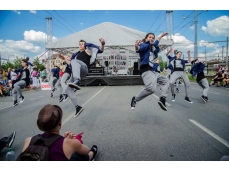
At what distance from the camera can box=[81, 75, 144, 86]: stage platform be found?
2731mm

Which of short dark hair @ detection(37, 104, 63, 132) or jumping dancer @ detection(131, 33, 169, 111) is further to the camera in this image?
jumping dancer @ detection(131, 33, 169, 111)

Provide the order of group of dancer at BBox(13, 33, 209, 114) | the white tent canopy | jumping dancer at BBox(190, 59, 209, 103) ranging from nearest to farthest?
the white tent canopy < group of dancer at BBox(13, 33, 209, 114) < jumping dancer at BBox(190, 59, 209, 103)

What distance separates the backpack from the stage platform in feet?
4.76

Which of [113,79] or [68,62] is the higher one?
[68,62]

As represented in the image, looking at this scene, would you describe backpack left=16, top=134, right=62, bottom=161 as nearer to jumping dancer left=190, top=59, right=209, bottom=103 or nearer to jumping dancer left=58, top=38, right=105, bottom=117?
jumping dancer left=58, top=38, right=105, bottom=117

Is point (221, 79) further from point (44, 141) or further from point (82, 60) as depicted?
point (44, 141)

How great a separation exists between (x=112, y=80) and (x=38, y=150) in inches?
65.3

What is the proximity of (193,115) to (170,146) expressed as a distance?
5.82ft

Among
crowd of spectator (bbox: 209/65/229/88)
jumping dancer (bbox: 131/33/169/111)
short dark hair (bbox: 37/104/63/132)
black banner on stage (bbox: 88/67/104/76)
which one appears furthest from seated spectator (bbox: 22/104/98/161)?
crowd of spectator (bbox: 209/65/229/88)

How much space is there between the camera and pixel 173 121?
314 centimetres

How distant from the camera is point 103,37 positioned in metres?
2.46
